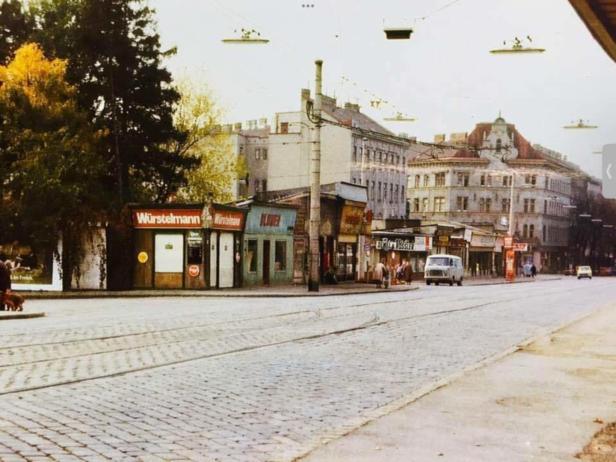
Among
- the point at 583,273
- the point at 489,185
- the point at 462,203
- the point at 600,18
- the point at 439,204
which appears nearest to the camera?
the point at 600,18

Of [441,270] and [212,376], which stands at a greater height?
[441,270]

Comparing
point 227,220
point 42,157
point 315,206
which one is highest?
point 42,157

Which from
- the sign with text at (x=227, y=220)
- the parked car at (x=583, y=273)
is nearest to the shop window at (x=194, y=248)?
the sign with text at (x=227, y=220)

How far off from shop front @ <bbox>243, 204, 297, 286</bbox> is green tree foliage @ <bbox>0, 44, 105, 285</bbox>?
30.7ft

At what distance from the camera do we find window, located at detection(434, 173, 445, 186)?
11306 centimetres

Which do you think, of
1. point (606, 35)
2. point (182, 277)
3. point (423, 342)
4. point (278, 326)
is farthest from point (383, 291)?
point (606, 35)

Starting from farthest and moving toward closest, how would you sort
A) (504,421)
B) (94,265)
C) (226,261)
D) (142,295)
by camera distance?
(226,261), (94,265), (142,295), (504,421)

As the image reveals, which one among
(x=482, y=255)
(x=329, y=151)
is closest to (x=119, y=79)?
(x=329, y=151)

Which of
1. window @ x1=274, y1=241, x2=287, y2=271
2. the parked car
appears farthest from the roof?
the parked car

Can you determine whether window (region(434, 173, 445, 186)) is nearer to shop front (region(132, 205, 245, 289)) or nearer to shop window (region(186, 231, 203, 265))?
shop front (region(132, 205, 245, 289))

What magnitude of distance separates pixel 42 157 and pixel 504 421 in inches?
1194

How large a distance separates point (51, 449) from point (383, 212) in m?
89.4

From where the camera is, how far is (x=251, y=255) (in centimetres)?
4544

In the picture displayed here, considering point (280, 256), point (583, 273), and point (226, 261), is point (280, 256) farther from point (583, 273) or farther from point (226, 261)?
point (583, 273)
